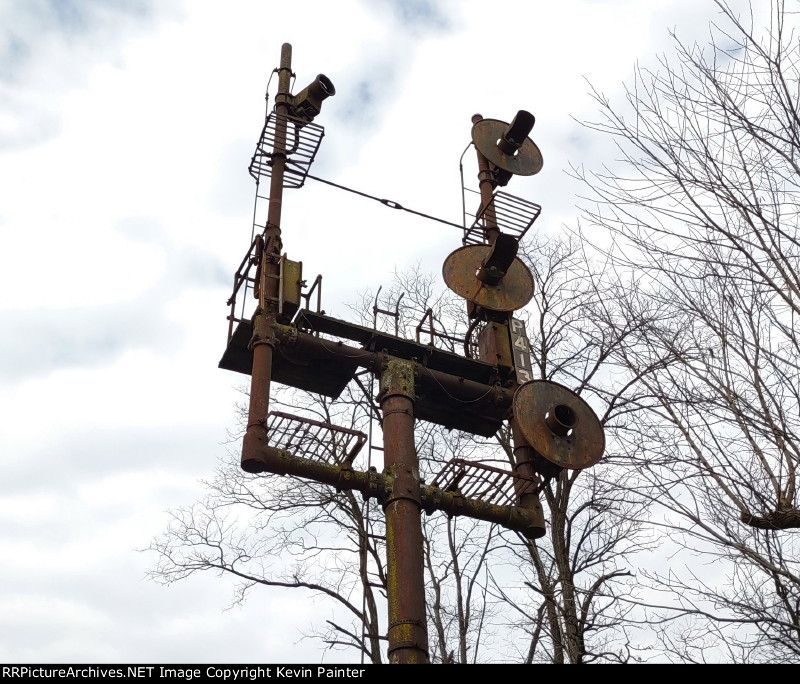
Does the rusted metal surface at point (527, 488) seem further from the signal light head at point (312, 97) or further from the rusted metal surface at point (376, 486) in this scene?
the signal light head at point (312, 97)

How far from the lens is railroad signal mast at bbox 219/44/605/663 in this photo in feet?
38.1

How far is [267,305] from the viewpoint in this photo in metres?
13.0

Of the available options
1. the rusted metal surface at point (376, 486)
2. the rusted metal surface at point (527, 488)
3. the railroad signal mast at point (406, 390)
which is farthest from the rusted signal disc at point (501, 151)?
the rusted metal surface at point (376, 486)

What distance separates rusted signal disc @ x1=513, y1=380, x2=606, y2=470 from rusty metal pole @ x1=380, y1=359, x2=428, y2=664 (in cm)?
180

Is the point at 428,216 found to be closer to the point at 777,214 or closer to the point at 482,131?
the point at 482,131

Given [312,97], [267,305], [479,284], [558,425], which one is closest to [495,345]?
[479,284]

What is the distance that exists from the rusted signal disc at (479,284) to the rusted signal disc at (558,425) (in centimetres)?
194

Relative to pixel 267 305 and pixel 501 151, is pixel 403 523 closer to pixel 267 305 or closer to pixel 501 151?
pixel 267 305

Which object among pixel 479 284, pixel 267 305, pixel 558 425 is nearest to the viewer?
pixel 267 305

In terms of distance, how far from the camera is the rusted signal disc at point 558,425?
1312 cm

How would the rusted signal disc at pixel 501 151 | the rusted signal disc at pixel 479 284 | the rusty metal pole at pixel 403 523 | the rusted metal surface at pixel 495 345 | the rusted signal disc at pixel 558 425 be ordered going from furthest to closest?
the rusted signal disc at pixel 501 151 < the rusted signal disc at pixel 479 284 < the rusted metal surface at pixel 495 345 < the rusted signal disc at pixel 558 425 < the rusty metal pole at pixel 403 523

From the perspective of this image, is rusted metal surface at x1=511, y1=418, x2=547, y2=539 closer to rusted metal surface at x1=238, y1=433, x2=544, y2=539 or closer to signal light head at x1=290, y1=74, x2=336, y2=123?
rusted metal surface at x1=238, y1=433, x2=544, y2=539

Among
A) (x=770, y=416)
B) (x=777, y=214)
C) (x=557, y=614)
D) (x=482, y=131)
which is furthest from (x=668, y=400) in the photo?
(x=482, y=131)

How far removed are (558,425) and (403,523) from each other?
3.09 meters
